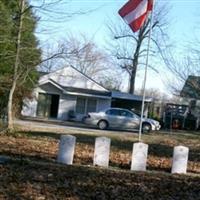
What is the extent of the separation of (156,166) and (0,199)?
6756mm

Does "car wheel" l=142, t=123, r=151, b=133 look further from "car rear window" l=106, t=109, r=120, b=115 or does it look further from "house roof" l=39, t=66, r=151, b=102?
"house roof" l=39, t=66, r=151, b=102

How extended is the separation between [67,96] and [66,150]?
34.2 m

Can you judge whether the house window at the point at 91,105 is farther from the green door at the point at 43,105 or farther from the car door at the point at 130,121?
the car door at the point at 130,121

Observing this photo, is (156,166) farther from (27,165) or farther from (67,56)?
(67,56)

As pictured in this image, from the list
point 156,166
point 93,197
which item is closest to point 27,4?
point 156,166

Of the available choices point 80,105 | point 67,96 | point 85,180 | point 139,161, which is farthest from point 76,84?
point 85,180

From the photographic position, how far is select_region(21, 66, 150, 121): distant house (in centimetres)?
4669

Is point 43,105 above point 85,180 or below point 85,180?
above

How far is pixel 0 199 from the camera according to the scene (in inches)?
339

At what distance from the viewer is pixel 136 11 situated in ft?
57.0

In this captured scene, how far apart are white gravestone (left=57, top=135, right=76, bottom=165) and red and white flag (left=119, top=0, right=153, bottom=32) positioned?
210 inches

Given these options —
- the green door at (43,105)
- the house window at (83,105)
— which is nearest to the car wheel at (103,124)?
the house window at (83,105)

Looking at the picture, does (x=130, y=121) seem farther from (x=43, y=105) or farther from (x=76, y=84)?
(x=76, y=84)

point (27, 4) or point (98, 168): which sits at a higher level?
point (27, 4)
